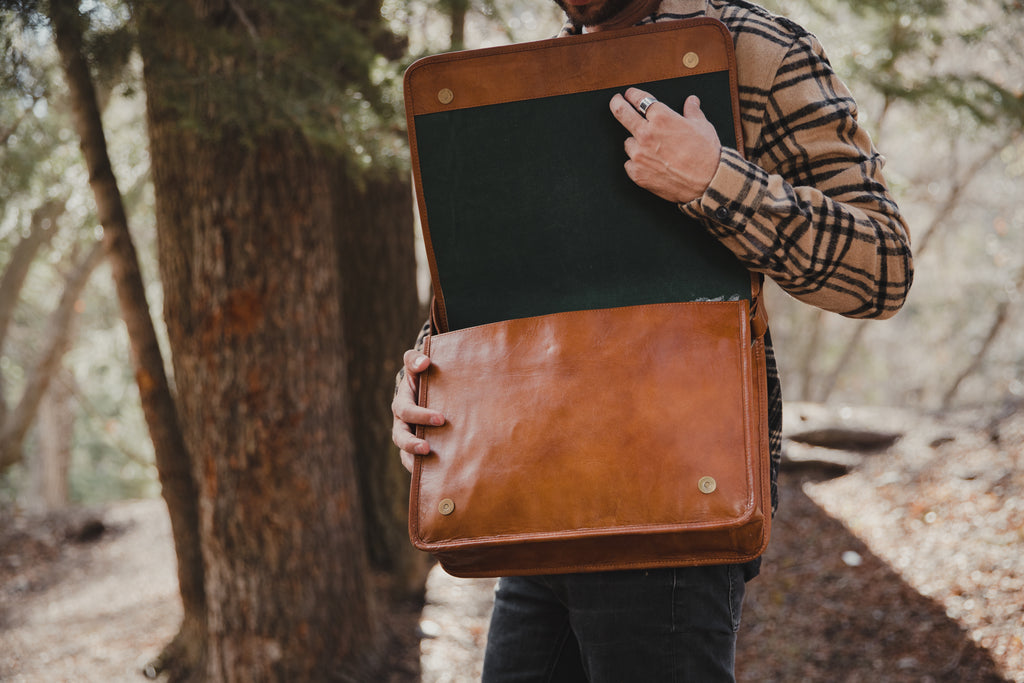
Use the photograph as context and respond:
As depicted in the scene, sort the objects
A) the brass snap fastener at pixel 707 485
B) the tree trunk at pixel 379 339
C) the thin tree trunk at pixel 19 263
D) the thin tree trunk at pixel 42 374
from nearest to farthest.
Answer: the brass snap fastener at pixel 707 485 → the tree trunk at pixel 379 339 → the thin tree trunk at pixel 19 263 → the thin tree trunk at pixel 42 374

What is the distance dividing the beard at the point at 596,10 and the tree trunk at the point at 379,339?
318 cm

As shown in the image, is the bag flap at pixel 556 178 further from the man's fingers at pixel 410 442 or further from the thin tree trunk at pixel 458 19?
the thin tree trunk at pixel 458 19

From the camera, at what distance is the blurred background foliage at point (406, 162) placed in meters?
3.25

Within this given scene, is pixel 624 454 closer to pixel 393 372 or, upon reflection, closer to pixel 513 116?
pixel 513 116

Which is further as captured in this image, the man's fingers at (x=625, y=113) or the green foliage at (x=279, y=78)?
the green foliage at (x=279, y=78)

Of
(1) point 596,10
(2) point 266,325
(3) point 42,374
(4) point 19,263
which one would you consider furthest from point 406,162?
(3) point 42,374

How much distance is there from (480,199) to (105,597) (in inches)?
230

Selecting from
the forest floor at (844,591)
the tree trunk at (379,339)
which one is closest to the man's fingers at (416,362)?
the forest floor at (844,591)

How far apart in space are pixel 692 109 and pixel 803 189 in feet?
0.72

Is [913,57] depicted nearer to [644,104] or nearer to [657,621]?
[644,104]

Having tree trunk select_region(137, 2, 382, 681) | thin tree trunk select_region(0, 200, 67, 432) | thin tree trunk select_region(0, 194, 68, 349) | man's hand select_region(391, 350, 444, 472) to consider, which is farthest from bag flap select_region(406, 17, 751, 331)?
thin tree trunk select_region(0, 194, 68, 349)

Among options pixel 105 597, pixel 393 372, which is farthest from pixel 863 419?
pixel 105 597

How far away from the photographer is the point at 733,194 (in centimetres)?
114

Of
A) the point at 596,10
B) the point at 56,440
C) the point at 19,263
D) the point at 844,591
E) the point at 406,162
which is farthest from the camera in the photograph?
the point at 56,440
